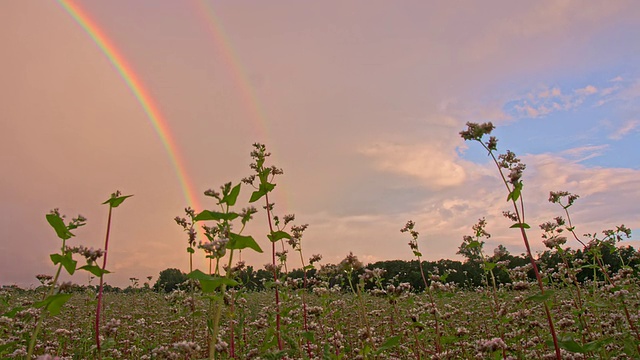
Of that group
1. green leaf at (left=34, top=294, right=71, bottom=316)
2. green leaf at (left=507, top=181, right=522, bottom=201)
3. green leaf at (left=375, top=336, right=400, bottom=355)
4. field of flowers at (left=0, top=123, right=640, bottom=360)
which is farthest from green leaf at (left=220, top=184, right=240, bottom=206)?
green leaf at (left=507, top=181, right=522, bottom=201)

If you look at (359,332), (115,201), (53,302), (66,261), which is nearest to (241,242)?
(66,261)

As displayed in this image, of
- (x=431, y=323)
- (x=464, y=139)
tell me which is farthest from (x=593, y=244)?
(x=464, y=139)

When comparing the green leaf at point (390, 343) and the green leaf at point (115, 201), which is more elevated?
the green leaf at point (115, 201)

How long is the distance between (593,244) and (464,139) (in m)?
5.36

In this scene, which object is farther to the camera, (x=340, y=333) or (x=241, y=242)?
(x=340, y=333)

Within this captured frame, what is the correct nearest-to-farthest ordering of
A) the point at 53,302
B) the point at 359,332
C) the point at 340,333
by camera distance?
1. the point at 53,302
2. the point at 359,332
3. the point at 340,333

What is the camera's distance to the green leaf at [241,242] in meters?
3.23

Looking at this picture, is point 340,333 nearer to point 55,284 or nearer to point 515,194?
point 515,194

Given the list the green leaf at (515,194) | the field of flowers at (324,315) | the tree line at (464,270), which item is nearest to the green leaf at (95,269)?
the field of flowers at (324,315)

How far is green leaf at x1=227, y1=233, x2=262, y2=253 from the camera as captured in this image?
323cm

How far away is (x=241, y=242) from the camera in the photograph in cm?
329

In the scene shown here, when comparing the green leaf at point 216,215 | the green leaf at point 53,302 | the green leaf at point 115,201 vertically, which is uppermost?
the green leaf at point 115,201

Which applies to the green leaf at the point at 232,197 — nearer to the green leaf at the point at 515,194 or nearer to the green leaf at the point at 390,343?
the green leaf at the point at 390,343

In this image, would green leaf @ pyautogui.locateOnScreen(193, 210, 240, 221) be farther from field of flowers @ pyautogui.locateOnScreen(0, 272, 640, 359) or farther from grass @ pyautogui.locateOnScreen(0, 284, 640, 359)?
grass @ pyautogui.locateOnScreen(0, 284, 640, 359)
